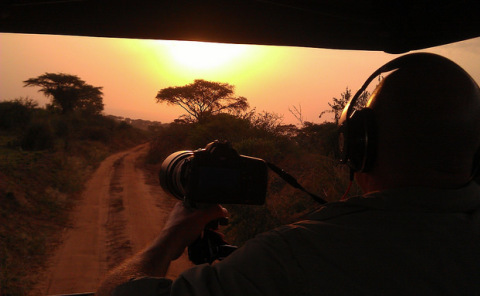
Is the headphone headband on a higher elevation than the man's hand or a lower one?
higher

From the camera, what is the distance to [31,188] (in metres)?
6.97

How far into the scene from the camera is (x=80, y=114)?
2330 centimetres

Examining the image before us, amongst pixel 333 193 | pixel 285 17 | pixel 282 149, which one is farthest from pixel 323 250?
pixel 282 149

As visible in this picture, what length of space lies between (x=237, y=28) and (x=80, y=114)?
78.8 ft

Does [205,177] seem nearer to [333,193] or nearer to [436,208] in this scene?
[436,208]

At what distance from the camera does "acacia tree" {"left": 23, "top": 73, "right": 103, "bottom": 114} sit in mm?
22000

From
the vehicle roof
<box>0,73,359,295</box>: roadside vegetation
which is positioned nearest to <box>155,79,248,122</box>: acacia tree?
<box>0,73,359,295</box>: roadside vegetation

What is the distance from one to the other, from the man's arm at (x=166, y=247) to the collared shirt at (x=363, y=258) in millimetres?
131

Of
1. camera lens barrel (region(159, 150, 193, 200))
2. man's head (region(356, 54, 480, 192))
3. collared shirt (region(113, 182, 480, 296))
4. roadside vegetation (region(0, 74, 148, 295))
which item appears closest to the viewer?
collared shirt (region(113, 182, 480, 296))

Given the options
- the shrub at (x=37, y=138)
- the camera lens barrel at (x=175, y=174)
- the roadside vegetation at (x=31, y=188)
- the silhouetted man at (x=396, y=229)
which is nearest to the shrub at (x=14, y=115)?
the roadside vegetation at (x=31, y=188)

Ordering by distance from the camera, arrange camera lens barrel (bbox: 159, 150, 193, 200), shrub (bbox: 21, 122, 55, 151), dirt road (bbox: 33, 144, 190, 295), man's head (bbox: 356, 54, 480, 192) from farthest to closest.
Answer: shrub (bbox: 21, 122, 55, 151) → dirt road (bbox: 33, 144, 190, 295) → camera lens barrel (bbox: 159, 150, 193, 200) → man's head (bbox: 356, 54, 480, 192)

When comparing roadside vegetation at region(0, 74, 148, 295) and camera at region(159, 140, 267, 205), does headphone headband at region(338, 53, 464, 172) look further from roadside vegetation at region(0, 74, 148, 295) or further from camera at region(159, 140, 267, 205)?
roadside vegetation at region(0, 74, 148, 295)

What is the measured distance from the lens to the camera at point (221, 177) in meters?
0.85

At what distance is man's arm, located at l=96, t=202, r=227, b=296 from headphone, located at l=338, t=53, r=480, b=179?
396mm
